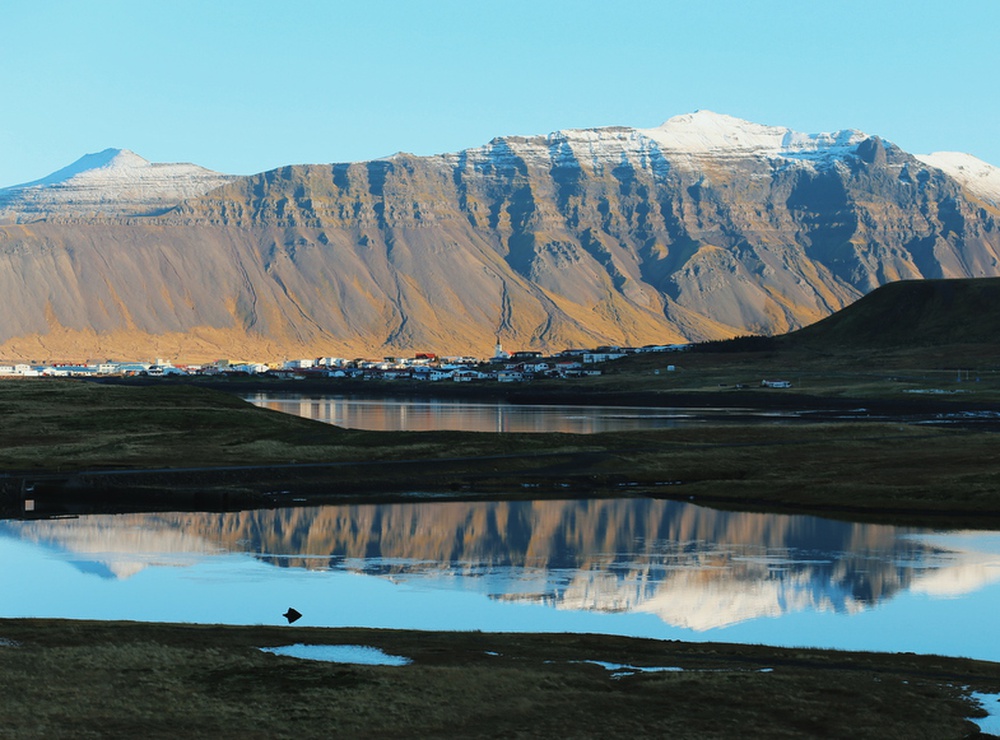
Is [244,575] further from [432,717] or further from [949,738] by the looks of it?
[949,738]

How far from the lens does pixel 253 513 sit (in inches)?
2419

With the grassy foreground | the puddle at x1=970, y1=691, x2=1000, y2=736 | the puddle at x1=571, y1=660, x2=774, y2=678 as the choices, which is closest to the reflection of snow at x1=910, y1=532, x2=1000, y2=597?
the grassy foreground

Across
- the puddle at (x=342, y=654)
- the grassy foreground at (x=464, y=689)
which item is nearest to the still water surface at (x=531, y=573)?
the grassy foreground at (x=464, y=689)

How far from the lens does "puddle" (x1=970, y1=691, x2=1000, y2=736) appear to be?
A: 24.1 m

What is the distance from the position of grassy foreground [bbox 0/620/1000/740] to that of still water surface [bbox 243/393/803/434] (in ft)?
252

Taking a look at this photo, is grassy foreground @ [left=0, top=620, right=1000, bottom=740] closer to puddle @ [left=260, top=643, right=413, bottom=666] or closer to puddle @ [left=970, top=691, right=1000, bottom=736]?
puddle @ [left=970, top=691, right=1000, bottom=736]

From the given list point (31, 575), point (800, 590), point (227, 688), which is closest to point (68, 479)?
point (31, 575)

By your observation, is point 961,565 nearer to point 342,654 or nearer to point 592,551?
point 592,551

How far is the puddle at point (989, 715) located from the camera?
24109mm

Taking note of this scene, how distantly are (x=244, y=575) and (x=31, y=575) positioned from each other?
691cm

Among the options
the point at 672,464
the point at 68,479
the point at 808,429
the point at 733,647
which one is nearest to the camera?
the point at 733,647

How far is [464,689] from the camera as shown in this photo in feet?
85.3

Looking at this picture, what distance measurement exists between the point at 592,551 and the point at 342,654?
2151 centimetres

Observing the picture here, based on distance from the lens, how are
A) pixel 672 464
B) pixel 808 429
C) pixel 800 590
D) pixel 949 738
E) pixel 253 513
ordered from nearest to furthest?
pixel 949 738
pixel 800 590
pixel 253 513
pixel 672 464
pixel 808 429
